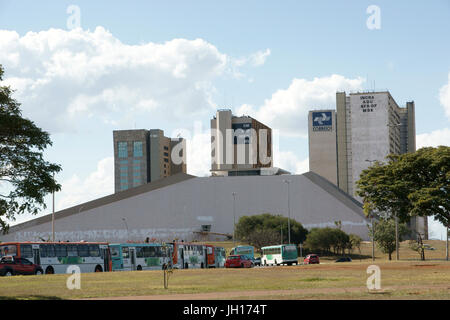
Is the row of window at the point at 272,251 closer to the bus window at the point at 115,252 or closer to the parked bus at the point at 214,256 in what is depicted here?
the parked bus at the point at 214,256

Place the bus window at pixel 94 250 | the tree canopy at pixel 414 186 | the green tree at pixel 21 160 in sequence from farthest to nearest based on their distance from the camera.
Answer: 1. the tree canopy at pixel 414 186
2. the bus window at pixel 94 250
3. the green tree at pixel 21 160

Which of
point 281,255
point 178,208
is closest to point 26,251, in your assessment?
point 281,255

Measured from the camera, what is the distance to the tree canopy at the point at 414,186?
6066 centimetres

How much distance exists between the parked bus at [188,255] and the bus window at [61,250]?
45.3ft

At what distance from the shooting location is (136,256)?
63.5 meters

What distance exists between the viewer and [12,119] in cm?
2697

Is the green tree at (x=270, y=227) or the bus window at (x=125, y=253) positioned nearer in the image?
the bus window at (x=125, y=253)

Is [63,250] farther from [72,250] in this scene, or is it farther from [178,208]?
[178,208]

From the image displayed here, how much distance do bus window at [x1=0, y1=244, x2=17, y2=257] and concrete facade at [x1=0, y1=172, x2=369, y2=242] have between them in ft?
354

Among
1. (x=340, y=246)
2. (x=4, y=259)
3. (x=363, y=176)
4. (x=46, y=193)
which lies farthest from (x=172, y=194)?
(x=46, y=193)

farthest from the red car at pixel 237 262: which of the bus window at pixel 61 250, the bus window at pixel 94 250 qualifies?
the bus window at pixel 61 250

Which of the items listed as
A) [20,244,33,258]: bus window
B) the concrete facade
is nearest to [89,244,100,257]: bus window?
[20,244,33,258]: bus window

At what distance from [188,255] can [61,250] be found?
63.9 ft
